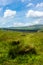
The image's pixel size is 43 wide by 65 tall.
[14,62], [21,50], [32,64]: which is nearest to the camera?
[32,64]

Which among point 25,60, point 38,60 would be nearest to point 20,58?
point 25,60

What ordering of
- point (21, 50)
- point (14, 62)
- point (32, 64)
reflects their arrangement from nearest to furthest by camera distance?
point (32, 64) → point (14, 62) → point (21, 50)

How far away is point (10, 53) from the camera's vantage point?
37.6 meters

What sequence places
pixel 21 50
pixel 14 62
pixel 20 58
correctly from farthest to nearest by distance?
pixel 21 50, pixel 20 58, pixel 14 62

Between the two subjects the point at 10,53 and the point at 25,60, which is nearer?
the point at 25,60

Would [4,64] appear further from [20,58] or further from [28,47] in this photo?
[28,47]

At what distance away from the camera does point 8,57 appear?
36.4m

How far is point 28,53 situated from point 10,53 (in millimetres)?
3415

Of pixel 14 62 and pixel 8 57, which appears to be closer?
pixel 14 62

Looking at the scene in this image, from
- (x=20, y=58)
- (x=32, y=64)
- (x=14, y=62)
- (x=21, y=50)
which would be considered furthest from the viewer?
(x=21, y=50)

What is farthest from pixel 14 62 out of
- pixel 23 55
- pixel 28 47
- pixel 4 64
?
pixel 28 47

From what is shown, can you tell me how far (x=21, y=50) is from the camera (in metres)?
37.1

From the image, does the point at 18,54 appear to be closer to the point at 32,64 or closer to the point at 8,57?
the point at 8,57

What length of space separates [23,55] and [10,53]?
8.50 feet
